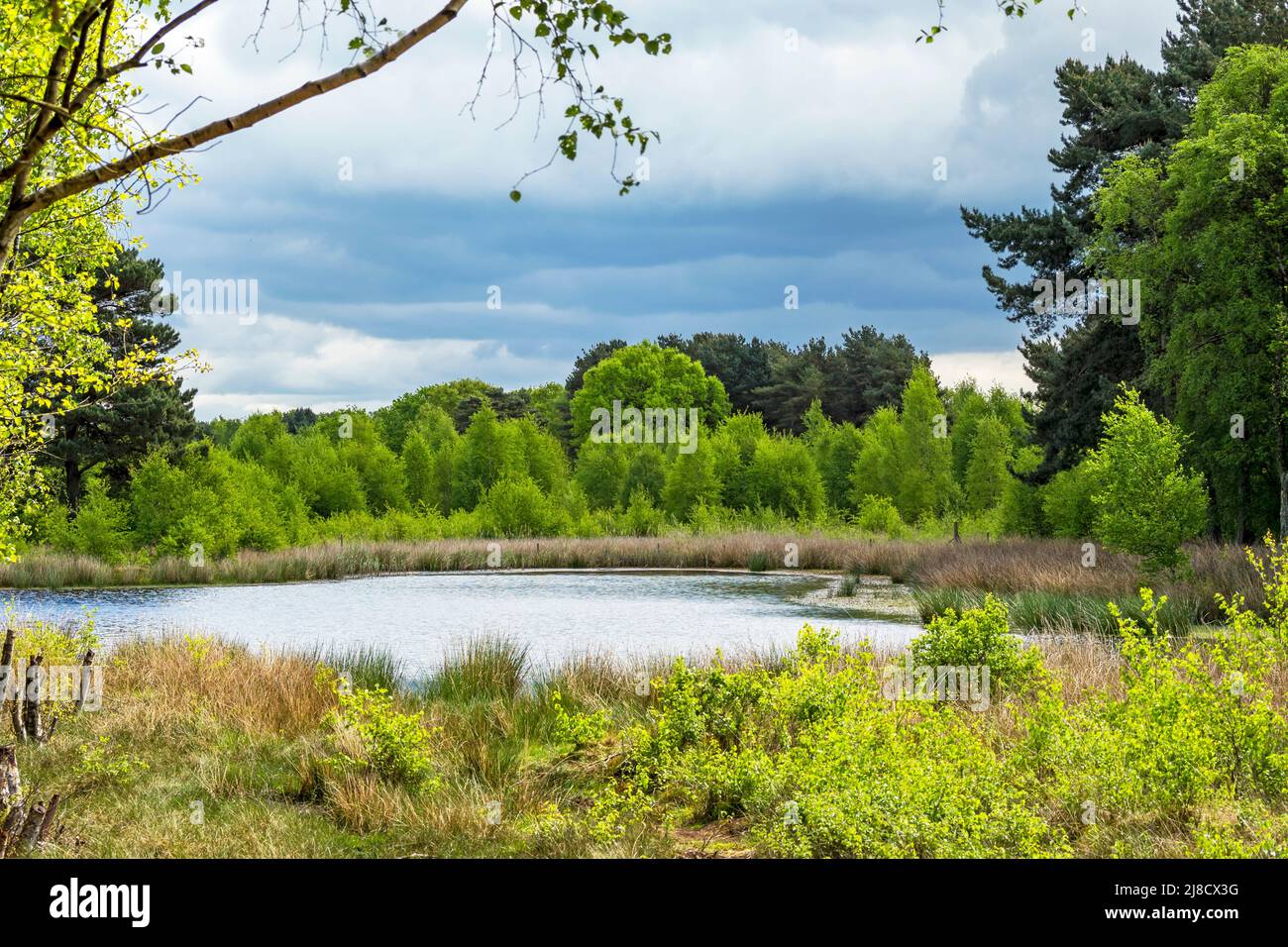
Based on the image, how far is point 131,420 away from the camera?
33719 mm

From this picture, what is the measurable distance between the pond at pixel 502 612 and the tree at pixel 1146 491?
13.5 ft

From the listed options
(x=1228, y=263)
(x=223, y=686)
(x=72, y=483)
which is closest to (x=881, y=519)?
(x=1228, y=263)

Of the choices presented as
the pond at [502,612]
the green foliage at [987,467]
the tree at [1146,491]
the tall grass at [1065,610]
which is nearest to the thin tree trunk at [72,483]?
the pond at [502,612]

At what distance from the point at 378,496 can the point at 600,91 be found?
46.9m

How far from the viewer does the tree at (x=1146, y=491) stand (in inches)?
696

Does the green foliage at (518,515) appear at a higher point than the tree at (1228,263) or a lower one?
lower

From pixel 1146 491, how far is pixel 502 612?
1202cm

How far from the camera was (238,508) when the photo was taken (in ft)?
108

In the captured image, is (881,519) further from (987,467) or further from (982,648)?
(982,648)

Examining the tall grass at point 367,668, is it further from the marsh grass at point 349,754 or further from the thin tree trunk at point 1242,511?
the thin tree trunk at point 1242,511

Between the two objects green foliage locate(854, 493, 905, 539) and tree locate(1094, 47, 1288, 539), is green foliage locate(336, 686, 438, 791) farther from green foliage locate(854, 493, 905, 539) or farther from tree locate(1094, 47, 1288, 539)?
green foliage locate(854, 493, 905, 539)

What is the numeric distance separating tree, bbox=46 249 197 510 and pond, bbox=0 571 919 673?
6.83 metres
